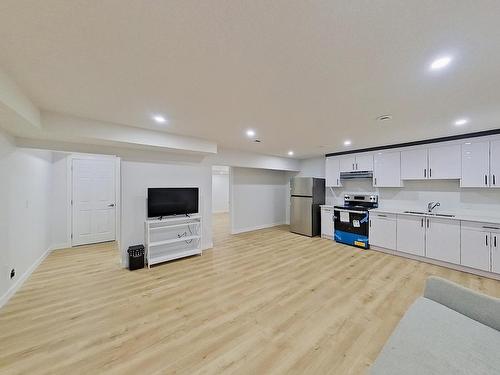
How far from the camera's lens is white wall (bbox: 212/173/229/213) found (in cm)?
1087

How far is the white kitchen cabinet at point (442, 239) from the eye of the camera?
3.60 metres

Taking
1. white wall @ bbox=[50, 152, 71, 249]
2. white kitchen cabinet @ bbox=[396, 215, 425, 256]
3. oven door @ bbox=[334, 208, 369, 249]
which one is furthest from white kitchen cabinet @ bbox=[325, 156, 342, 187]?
white wall @ bbox=[50, 152, 71, 249]

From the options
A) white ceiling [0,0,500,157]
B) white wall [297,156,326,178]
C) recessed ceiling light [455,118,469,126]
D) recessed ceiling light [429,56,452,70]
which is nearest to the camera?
white ceiling [0,0,500,157]

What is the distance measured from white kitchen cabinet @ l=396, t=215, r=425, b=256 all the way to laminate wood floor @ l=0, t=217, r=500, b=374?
0.32 metres

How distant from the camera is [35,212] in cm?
366

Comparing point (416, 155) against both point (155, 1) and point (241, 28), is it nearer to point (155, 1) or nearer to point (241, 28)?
point (241, 28)

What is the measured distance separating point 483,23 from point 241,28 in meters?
1.45

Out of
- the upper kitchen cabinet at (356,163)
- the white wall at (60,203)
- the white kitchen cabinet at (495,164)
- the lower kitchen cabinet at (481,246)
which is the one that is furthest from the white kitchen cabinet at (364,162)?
the white wall at (60,203)

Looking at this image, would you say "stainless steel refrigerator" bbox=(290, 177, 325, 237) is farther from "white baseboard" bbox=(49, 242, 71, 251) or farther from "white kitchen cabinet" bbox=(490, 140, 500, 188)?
"white baseboard" bbox=(49, 242, 71, 251)

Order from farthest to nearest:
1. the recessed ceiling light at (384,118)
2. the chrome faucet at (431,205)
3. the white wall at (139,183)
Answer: the chrome faucet at (431,205)
the white wall at (139,183)
the recessed ceiling light at (384,118)

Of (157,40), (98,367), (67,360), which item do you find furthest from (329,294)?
(157,40)

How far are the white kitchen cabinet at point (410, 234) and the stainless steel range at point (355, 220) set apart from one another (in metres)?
0.64

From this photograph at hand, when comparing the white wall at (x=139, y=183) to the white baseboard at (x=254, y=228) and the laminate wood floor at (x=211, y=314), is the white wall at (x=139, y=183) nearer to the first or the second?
the laminate wood floor at (x=211, y=314)

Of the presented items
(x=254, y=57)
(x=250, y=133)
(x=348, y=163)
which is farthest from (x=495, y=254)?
(x=254, y=57)
